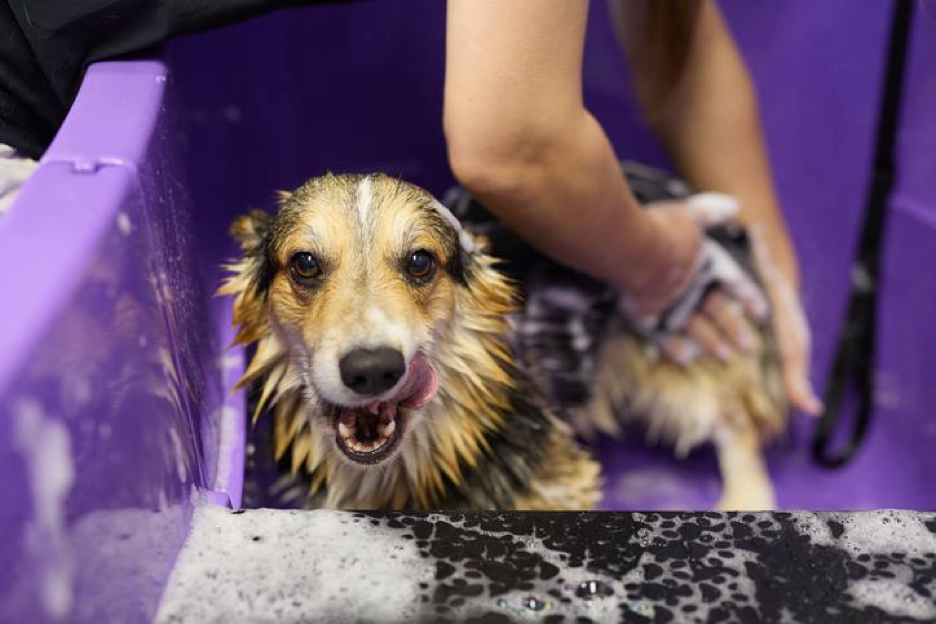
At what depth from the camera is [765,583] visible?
0.68 metres

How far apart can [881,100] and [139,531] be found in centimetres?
157

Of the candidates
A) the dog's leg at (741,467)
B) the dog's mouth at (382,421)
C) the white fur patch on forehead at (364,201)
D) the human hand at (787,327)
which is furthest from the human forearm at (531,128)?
the dog's leg at (741,467)

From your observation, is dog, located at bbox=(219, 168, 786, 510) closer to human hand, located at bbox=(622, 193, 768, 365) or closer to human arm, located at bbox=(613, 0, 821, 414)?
human hand, located at bbox=(622, 193, 768, 365)

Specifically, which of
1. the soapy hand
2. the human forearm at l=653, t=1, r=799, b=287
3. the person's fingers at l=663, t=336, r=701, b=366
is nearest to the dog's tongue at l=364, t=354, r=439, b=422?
the soapy hand

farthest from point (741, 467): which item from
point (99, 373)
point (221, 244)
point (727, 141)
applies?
point (99, 373)

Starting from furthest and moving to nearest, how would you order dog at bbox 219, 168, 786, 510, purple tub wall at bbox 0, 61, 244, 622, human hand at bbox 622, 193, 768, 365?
human hand at bbox 622, 193, 768, 365 → dog at bbox 219, 168, 786, 510 → purple tub wall at bbox 0, 61, 244, 622

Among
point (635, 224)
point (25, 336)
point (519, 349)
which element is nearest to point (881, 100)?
point (635, 224)

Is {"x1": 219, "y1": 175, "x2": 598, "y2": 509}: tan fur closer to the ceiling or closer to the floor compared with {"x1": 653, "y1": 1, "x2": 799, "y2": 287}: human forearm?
closer to the floor

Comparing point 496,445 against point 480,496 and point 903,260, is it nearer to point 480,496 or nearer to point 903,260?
point 480,496

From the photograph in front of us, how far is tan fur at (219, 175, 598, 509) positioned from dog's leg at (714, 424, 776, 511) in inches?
25.3

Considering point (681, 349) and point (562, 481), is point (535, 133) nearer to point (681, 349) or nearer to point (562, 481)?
point (562, 481)

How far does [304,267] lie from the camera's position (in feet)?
2.65

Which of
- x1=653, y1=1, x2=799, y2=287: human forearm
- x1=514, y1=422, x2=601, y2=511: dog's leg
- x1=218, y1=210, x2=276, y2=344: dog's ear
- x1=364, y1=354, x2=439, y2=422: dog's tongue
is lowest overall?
x1=514, y1=422, x2=601, y2=511: dog's leg

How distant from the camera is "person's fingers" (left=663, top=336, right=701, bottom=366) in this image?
1388 millimetres
